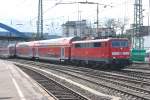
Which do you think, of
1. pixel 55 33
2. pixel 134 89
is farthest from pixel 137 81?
pixel 55 33

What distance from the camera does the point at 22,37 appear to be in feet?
332

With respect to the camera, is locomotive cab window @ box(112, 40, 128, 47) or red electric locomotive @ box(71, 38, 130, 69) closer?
red electric locomotive @ box(71, 38, 130, 69)

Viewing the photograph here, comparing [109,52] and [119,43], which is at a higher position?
[119,43]

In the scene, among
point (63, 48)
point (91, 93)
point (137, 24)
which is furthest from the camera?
point (137, 24)

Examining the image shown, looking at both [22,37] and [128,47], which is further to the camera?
[22,37]

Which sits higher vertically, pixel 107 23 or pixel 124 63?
pixel 107 23

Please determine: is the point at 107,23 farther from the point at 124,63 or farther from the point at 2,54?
the point at 124,63

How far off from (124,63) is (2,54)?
7232cm

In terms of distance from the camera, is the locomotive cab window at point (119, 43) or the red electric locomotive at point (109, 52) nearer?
the red electric locomotive at point (109, 52)

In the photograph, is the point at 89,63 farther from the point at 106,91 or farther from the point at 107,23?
the point at 107,23

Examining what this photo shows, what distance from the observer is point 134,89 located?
22.0 metres

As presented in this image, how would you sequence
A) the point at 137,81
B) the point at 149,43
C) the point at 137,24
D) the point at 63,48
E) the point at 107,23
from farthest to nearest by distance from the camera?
the point at 107,23 < the point at 149,43 < the point at 137,24 < the point at 63,48 < the point at 137,81

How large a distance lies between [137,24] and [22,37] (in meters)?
38.5

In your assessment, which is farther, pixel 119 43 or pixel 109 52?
pixel 119 43
